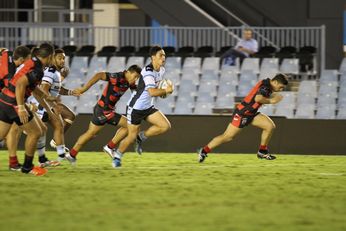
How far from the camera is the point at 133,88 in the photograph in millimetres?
16641

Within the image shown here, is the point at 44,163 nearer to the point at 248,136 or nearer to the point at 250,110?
the point at 250,110

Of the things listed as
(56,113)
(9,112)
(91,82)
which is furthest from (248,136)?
(9,112)

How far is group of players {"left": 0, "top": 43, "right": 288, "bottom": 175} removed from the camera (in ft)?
45.5

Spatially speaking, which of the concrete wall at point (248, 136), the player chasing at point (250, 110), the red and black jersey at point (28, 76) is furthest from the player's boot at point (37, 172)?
the concrete wall at point (248, 136)

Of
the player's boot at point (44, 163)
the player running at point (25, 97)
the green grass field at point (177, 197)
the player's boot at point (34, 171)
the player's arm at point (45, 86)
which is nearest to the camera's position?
the green grass field at point (177, 197)

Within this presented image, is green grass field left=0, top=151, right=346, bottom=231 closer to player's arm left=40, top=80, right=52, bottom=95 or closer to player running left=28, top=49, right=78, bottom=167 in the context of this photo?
player running left=28, top=49, right=78, bottom=167

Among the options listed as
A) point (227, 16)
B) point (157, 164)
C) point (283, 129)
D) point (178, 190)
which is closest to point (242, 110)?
point (157, 164)

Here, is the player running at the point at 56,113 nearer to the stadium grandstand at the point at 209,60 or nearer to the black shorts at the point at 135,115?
the black shorts at the point at 135,115

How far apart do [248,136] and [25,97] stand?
8405 millimetres

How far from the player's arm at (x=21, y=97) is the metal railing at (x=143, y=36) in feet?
43.0

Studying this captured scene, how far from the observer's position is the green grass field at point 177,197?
31.9 feet

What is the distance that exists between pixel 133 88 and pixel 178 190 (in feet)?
14.3

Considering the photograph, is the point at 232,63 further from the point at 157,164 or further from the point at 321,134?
the point at 157,164

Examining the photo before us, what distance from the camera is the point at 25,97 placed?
13906mm
